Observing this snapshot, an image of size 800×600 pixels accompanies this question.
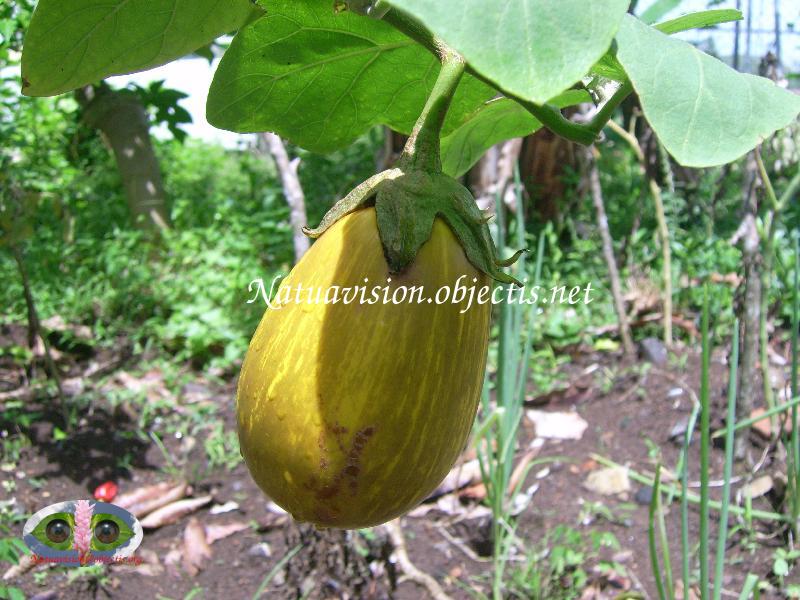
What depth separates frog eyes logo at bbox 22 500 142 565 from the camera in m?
0.94

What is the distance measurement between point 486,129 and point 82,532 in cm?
72

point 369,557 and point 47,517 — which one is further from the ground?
point 47,517

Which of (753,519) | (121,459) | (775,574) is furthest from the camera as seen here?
(121,459)

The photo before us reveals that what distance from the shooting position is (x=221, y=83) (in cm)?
45

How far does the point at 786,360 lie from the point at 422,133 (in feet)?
7.85

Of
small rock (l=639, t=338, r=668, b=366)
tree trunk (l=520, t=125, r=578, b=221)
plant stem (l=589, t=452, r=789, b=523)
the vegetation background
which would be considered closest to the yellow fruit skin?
the vegetation background

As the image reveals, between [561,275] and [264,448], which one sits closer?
[264,448]

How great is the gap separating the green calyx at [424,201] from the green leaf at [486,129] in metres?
0.10

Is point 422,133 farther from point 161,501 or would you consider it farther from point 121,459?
point 121,459

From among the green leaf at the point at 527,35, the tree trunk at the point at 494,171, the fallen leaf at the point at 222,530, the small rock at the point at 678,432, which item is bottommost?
the fallen leaf at the point at 222,530

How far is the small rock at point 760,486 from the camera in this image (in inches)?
71.2

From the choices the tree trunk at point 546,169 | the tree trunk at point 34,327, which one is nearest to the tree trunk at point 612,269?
the tree trunk at point 546,169

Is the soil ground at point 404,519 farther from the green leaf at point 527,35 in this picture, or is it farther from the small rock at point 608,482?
the green leaf at point 527,35

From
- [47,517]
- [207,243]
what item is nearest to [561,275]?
[207,243]
